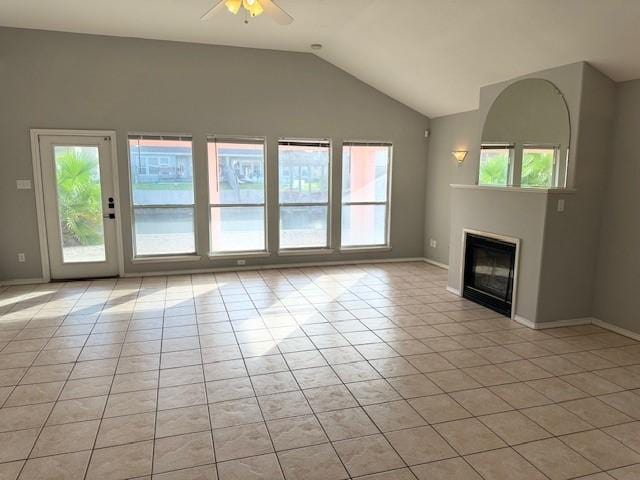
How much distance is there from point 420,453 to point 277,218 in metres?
4.64

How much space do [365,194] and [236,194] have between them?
2.05m

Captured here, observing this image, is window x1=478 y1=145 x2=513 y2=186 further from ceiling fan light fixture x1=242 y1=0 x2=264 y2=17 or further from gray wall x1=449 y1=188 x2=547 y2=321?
ceiling fan light fixture x1=242 y1=0 x2=264 y2=17

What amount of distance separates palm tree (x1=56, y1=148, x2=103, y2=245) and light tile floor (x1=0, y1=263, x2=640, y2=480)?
1.13m

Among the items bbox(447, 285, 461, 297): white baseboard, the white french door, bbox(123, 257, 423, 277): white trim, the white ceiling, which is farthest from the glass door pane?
bbox(447, 285, 461, 297): white baseboard

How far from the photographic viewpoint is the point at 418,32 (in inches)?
185

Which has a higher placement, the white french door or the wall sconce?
the wall sconce

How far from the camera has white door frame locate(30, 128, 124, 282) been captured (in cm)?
549

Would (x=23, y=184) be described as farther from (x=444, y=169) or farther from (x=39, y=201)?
(x=444, y=169)

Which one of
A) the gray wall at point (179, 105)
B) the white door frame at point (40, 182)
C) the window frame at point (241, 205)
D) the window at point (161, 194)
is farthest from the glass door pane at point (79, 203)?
the window frame at point (241, 205)

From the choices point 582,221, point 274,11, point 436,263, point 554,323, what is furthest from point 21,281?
point 582,221

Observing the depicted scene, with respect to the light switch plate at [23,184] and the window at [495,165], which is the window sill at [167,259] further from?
the window at [495,165]

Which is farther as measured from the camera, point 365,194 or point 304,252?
point 365,194

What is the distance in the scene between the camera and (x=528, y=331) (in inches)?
166

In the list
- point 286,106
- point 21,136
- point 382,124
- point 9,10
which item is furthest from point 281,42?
point 21,136
